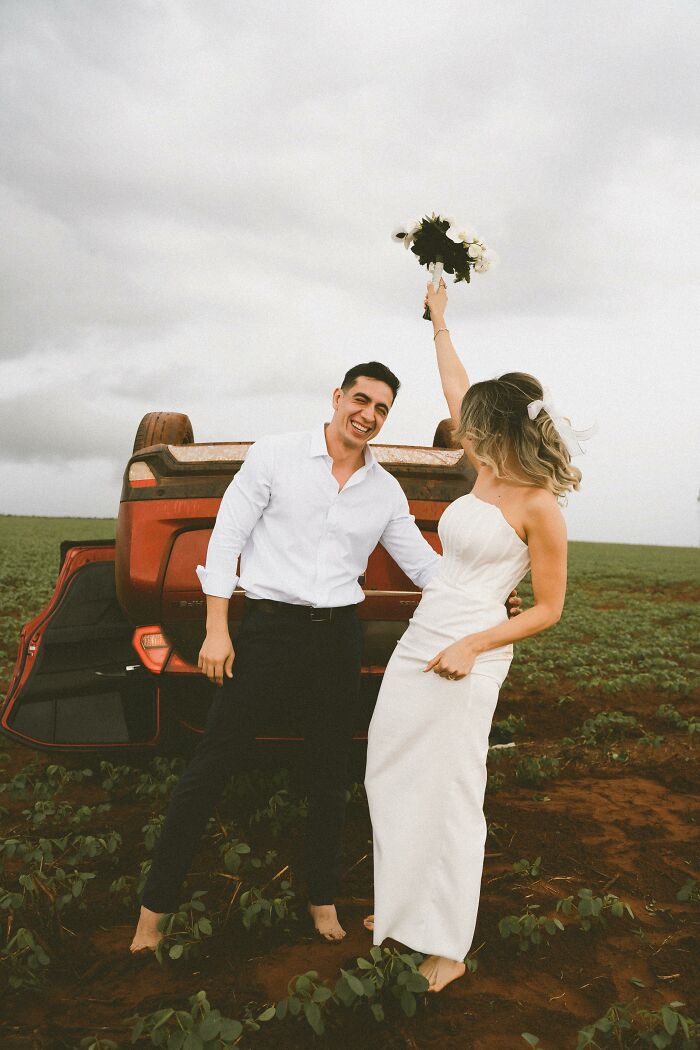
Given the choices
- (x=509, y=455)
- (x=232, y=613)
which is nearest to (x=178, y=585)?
(x=232, y=613)

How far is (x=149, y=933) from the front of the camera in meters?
2.97

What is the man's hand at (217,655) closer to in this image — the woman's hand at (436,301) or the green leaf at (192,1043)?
the green leaf at (192,1043)

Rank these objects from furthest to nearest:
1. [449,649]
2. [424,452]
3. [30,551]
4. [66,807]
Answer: [30,551] → [66,807] → [424,452] → [449,649]

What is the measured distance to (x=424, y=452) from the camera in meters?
4.22

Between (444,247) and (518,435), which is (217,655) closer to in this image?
(518,435)

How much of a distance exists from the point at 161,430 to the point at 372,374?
1939mm

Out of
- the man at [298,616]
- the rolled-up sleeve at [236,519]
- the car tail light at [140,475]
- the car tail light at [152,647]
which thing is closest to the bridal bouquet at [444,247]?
the man at [298,616]

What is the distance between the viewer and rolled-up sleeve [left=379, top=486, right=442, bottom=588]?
3.49 m

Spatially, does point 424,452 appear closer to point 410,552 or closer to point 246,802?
point 410,552

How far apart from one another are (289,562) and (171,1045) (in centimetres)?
175

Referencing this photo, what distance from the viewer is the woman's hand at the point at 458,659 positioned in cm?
276

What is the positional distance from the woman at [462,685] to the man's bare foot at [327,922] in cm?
31

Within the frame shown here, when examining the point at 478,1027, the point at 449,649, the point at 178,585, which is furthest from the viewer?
the point at 178,585

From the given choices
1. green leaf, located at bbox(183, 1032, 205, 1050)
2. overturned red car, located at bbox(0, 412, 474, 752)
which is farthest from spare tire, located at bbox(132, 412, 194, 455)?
green leaf, located at bbox(183, 1032, 205, 1050)
